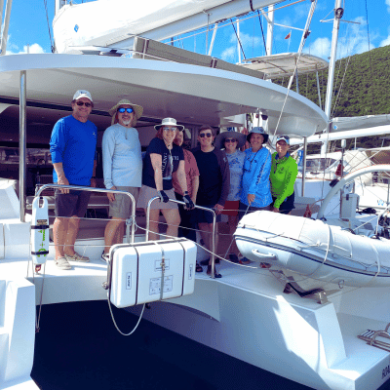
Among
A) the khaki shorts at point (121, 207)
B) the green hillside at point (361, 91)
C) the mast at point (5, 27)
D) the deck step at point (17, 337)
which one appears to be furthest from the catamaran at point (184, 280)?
the green hillside at point (361, 91)

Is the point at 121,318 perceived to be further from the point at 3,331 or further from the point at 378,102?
the point at 378,102

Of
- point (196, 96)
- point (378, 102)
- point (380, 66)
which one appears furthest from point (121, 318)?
point (380, 66)

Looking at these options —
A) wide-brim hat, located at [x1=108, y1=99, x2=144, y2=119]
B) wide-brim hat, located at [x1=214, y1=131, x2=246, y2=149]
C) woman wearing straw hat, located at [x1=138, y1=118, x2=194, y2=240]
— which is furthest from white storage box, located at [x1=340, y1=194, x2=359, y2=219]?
wide-brim hat, located at [x1=108, y1=99, x2=144, y2=119]

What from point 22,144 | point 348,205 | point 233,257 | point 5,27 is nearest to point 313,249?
point 233,257

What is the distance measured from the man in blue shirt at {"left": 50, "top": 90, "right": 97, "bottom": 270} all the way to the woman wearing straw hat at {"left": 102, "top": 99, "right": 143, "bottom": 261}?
177 mm

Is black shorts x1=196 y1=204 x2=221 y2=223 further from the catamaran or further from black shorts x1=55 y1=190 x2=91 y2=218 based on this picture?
black shorts x1=55 y1=190 x2=91 y2=218

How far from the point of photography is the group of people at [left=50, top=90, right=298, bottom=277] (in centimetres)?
345

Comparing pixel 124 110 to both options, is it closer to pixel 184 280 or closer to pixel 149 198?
pixel 149 198

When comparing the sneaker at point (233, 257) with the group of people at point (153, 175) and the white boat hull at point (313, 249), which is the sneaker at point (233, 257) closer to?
the group of people at point (153, 175)

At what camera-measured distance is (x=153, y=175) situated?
3.73 meters

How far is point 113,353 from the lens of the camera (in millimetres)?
4438

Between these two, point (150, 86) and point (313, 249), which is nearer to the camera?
point (313, 249)

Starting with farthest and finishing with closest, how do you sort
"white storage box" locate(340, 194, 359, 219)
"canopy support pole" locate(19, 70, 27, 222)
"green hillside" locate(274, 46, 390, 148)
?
"green hillside" locate(274, 46, 390, 148), "white storage box" locate(340, 194, 359, 219), "canopy support pole" locate(19, 70, 27, 222)

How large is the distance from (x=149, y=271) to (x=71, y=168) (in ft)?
4.17
